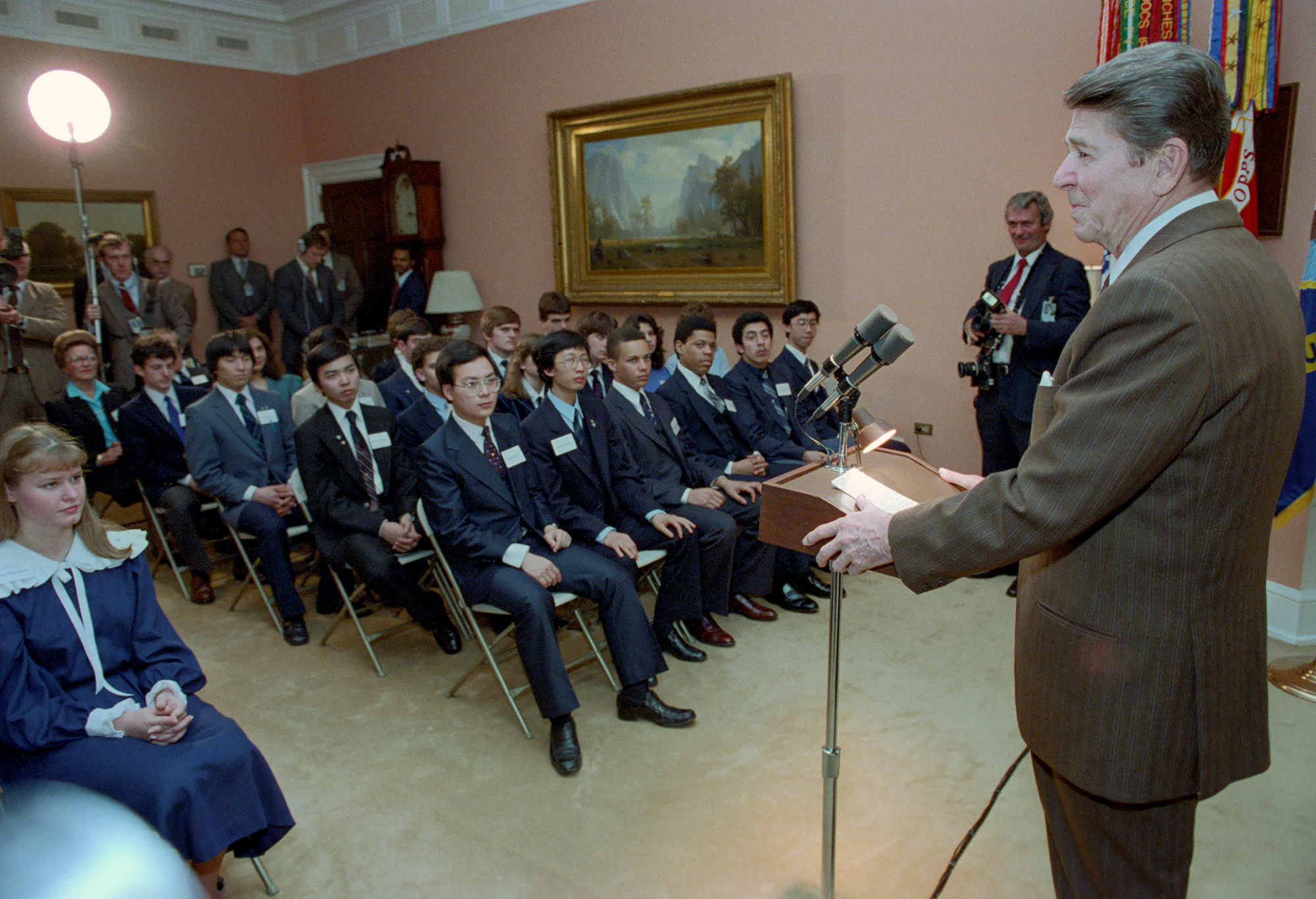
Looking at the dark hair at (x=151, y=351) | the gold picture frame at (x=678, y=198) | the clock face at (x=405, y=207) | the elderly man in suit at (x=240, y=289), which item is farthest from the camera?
the elderly man in suit at (x=240, y=289)

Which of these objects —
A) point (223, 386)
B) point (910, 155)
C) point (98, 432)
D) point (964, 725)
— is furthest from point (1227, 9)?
point (98, 432)


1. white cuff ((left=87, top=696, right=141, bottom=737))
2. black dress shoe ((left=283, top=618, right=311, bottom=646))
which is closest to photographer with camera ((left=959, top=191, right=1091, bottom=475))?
black dress shoe ((left=283, top=618, right=311, bottom=646))

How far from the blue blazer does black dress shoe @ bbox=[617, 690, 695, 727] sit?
7.00 feet

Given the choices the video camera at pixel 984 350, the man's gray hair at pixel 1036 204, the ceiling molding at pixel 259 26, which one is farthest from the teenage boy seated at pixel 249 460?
the ceiling molding at pixel 259 26

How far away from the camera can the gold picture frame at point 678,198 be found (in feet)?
19.5

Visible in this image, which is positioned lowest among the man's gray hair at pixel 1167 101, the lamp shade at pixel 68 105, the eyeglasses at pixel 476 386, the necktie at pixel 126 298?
the eyeglasses at pixel 476 386

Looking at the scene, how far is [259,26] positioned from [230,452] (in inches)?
241

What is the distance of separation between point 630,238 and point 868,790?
16.2 ft

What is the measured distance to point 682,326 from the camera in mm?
4754

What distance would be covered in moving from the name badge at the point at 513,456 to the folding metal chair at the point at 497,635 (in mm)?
380

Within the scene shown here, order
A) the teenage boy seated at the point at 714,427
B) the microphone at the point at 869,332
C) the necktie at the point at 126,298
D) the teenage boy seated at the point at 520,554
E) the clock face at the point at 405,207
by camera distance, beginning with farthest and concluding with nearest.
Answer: the clock face at the point at 405,207 < the necktie at the point at 126,298 < the teenage boy seated at the point at 714,427 < the teenage boy seated at the point at 520,554 < the microphone at the point at 869,332

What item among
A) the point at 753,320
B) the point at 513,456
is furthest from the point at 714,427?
the point at 513,456

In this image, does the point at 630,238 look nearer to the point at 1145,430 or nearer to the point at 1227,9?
the point at 1227,9

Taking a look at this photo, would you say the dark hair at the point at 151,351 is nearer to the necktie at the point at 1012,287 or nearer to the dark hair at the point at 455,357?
the dark hair at the point at 455,357
